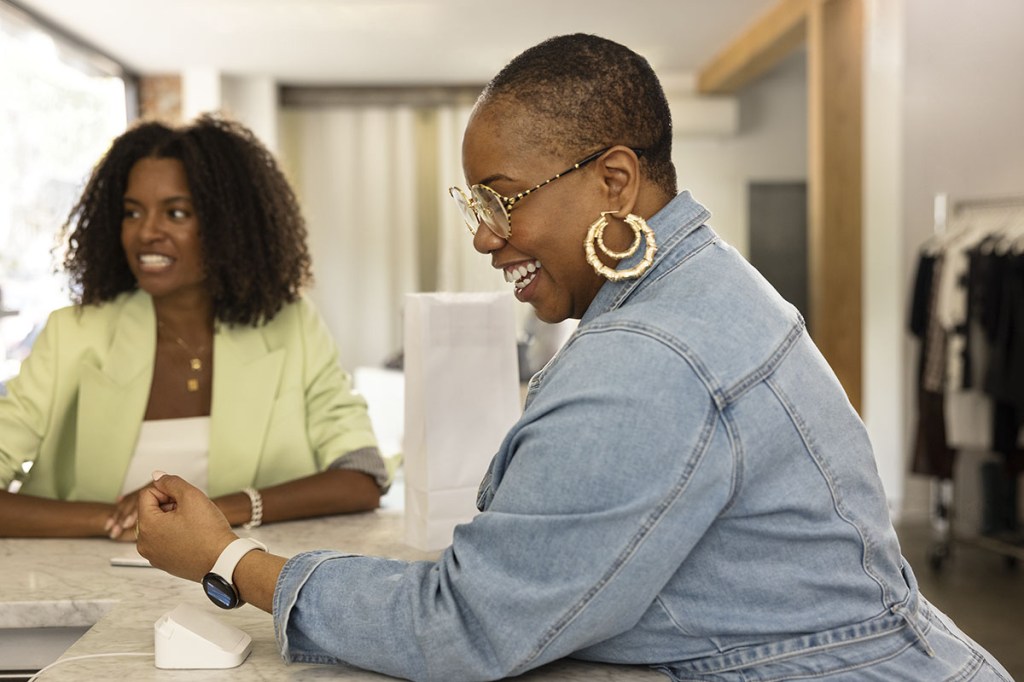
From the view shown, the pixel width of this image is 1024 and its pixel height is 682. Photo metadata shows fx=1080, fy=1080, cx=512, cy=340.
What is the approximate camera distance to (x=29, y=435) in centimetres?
188

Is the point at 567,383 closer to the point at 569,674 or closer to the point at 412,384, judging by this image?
the point at 569,674

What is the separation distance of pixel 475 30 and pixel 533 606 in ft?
21.9

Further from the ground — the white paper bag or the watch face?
the white paper bag

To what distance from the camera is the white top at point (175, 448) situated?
1951 millimetres

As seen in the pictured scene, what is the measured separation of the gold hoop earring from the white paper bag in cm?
49

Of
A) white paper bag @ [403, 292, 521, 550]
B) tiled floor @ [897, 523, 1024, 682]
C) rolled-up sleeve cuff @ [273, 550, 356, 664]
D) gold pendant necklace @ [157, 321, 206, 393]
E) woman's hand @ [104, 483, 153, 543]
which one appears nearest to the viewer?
rolled-up sleeve cuff @ [273, 550, 356, 664]

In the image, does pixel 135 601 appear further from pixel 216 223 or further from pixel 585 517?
pixel 216 223

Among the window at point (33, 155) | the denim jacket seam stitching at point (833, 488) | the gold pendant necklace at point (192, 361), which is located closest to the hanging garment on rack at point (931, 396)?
the gold pendant necklace at point (192, 361)

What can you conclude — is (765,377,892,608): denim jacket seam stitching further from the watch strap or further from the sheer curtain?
the sheer curtain

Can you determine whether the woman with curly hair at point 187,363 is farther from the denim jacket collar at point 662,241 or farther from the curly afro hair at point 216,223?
the denim jacket collar at point 662,241

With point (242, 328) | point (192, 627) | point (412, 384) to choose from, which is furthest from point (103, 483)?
point (192, 627)

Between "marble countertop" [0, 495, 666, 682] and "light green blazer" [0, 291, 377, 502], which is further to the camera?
"light green blazer" [0, 291, 377, 502]

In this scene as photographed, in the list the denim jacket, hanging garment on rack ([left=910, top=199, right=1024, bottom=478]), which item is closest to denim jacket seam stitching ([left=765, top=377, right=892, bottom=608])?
the denim jacket

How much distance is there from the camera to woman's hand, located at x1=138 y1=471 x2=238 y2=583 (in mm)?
1148
